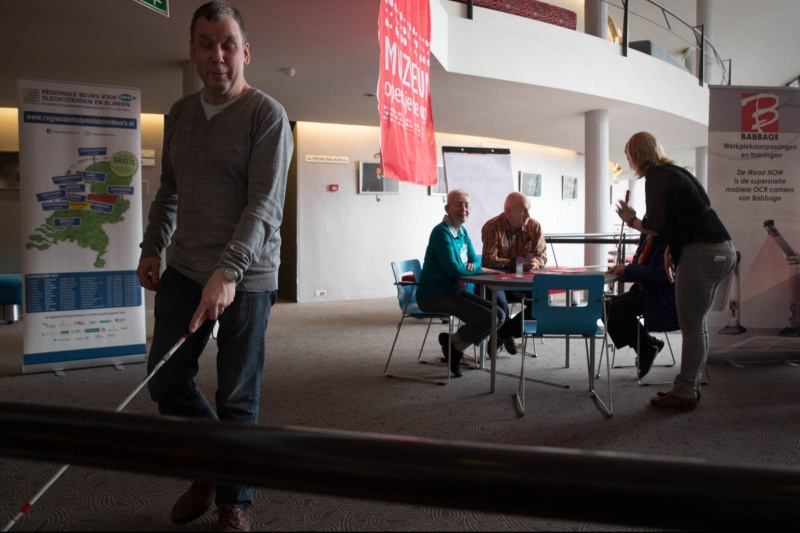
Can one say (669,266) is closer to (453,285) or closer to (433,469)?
(453,285)

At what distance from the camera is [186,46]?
223 inches

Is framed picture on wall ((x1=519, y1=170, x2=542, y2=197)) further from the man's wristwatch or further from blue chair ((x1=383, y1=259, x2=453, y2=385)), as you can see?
the man's wristwatch

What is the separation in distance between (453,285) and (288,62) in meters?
3.14

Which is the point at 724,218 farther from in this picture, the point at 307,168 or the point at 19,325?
the point at 19,325

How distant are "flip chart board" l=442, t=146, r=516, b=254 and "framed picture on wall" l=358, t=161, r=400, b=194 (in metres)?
3.90

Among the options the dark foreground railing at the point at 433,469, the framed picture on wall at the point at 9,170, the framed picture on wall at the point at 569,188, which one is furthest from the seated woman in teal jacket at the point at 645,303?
the framed picture on wall at the point at 569,188

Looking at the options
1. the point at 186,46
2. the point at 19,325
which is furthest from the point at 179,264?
the point at 19,325

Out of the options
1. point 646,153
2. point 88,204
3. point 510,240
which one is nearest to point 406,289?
point 510,240

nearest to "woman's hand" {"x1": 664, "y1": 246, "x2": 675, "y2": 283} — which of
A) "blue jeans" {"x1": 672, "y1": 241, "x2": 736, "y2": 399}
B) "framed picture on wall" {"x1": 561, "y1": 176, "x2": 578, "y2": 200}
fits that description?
"blue jeans" {"x1": 672, "y1": 241, "x2": 736, "y2": 399}

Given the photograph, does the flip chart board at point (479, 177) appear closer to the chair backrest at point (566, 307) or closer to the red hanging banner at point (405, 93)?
the red hanging banner at point (405, 93)

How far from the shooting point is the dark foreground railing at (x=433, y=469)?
0.36 m

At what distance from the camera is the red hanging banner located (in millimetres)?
3350

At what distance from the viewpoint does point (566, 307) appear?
151 inches

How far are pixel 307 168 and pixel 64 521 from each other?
25.7 feet
